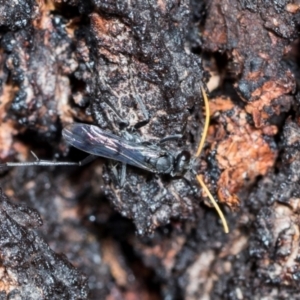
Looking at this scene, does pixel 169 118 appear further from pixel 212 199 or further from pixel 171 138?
pixel 212 199

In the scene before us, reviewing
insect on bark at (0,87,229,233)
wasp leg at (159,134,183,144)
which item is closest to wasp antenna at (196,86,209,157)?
insect on bark at (0,87,229,233)

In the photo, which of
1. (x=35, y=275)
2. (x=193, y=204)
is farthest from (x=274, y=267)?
(x=35, y=275)

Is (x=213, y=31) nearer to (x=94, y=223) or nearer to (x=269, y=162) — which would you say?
(x=269, y=162)

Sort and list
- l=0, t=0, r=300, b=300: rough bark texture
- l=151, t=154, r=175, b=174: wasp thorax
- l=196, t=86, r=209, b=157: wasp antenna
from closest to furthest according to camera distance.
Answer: l=0, t=0, r=300, b=300: rough bark texture < l=196, t=86, r=209, b=157: wasp antenna < l=151, t=154, r=175, b=174: wasp thorax

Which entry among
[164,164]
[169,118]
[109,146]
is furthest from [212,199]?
[109,146]

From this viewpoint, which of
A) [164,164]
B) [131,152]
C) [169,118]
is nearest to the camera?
[169,118]

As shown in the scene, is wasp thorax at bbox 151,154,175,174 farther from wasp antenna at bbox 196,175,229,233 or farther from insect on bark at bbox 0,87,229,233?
wasp antenna at bbox 196,175,229,233

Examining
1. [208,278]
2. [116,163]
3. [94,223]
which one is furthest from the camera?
[94,223]
